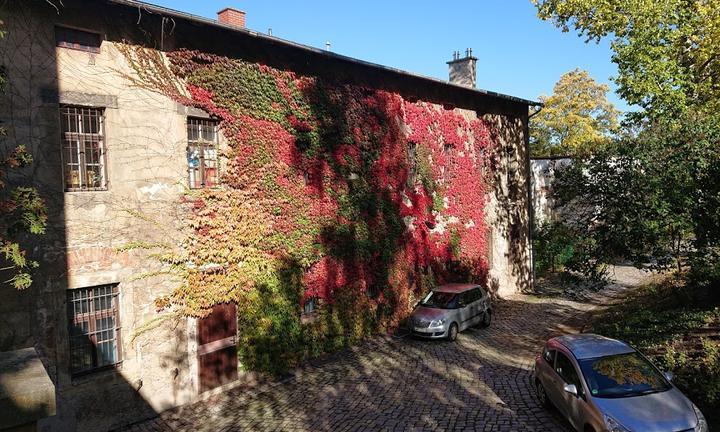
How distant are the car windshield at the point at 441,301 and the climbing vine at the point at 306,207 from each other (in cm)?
147

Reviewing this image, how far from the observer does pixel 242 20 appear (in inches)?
588

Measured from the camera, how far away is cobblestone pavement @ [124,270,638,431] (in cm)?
1066

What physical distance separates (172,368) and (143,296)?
6.49ft

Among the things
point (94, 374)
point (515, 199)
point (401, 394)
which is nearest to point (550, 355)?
point (401, 394)

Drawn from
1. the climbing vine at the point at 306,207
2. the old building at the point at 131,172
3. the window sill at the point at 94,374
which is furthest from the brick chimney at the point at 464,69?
the window sill at the point at 94,374

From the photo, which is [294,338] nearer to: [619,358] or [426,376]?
[426,376]

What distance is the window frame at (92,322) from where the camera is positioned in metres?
10.6

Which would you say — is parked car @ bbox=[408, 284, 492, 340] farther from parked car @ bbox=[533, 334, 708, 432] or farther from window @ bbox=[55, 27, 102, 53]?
window @ bbox=[55, 27, 102, 53]

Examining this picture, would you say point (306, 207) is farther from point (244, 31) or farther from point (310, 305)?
point (244, 31)

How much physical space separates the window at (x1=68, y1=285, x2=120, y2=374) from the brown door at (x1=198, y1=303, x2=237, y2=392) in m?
2.12

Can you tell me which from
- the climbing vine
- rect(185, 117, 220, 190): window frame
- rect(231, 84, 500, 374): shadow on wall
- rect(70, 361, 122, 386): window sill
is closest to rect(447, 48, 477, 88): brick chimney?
the climbing vine

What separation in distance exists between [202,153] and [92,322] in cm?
492

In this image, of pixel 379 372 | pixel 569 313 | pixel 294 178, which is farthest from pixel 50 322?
pixel 569 313

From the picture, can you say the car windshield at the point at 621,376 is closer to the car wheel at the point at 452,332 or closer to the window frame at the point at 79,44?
the car wheel at the point at 452,332
